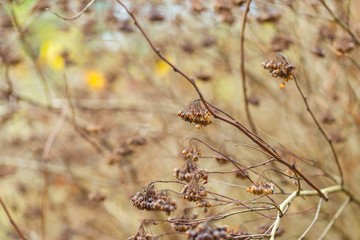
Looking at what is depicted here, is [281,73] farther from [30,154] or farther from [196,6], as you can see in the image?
[30,154]

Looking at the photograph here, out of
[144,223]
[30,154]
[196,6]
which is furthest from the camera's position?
[30,154]

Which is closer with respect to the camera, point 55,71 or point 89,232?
point 89,232

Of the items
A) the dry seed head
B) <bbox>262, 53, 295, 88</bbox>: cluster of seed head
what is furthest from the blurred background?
the dry seed head

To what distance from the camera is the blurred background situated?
186 inches

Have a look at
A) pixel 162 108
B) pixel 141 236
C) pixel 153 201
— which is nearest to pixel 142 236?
pixel 141 236

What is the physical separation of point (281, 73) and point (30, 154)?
4744 millimetres

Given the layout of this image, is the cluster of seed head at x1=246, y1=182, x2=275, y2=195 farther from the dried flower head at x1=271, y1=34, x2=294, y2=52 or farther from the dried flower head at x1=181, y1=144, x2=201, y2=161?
the dried flower head at x1=271, y1=34, x2=294, y2=52

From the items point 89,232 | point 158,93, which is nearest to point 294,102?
point 158,93

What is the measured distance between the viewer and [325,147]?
18.0 ft

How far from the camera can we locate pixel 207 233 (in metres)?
2.01

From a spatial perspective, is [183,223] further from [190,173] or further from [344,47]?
[344,47]

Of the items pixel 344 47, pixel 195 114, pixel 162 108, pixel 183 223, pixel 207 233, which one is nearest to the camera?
pixel 207 233

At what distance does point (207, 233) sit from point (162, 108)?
3.88 meters

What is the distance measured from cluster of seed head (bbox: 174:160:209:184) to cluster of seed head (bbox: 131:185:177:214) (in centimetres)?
10
